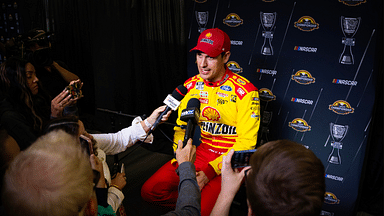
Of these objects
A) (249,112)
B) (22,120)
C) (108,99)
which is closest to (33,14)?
(108,99)

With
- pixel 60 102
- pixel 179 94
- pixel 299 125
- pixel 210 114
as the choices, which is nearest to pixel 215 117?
pixel 210 114

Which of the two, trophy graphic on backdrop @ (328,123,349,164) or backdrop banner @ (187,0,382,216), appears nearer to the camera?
backdrop banner @ (187,0,382,216)

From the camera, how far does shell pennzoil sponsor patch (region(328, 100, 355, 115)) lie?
2.06 m

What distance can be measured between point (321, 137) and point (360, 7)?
1.14 metres

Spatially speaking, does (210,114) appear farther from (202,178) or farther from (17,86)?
(17,86)

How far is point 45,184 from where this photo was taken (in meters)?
0.66

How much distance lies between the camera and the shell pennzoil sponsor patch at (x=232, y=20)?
8.00ft

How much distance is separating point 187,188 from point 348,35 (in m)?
1.92

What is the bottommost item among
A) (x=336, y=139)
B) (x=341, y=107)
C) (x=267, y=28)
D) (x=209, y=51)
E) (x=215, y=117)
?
(x=336, y=139)

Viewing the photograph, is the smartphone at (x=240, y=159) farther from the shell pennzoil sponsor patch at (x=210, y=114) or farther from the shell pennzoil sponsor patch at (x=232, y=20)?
the shell pennzoil sponsor patch at (x=232, y=20)

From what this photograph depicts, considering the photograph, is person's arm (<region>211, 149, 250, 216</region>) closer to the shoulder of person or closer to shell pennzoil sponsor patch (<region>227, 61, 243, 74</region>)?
the shoulder of person

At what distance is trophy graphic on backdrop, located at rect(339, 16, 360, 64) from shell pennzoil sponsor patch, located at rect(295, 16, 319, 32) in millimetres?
209

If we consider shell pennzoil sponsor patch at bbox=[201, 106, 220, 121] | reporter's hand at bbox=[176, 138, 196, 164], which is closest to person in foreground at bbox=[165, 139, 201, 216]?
reporter's hand at bbox=[176, 138, 196, 164]

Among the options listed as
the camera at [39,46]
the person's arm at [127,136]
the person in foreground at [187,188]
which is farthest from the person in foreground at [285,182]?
the camera at [39,46]
